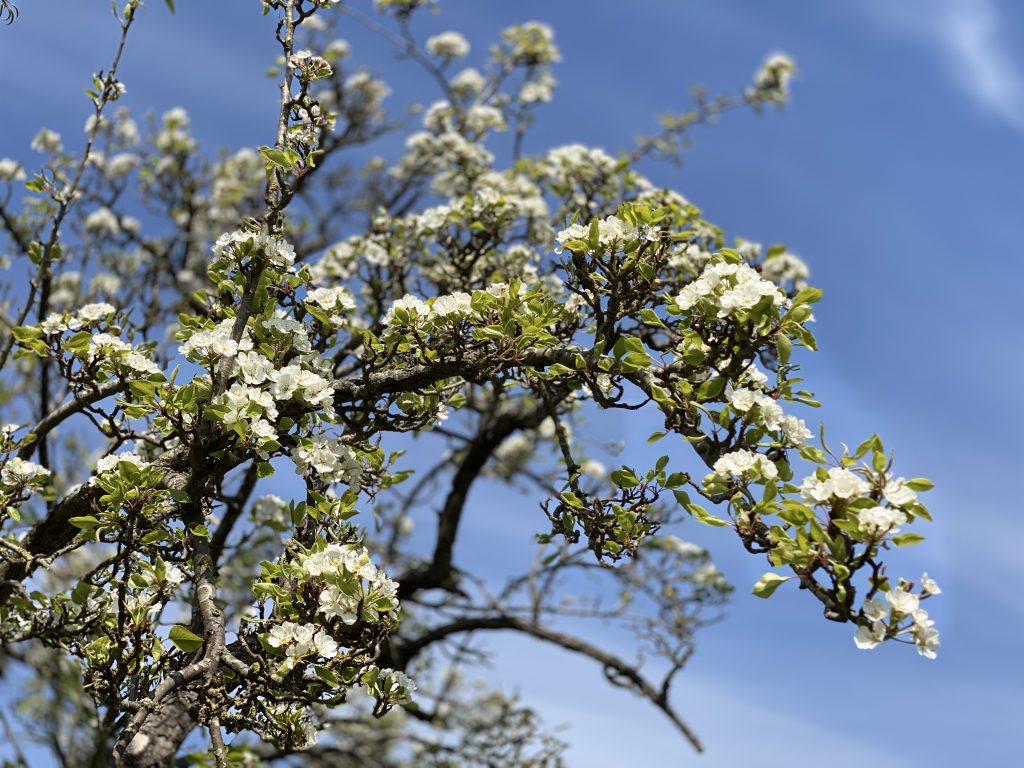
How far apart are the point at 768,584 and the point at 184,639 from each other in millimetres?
1842

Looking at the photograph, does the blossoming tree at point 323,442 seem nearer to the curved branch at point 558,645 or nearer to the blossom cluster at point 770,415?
the blossom cluster at point 770,415

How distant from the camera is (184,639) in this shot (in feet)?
8.99

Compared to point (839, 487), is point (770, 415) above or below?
above

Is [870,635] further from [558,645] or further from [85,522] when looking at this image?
[558,645]

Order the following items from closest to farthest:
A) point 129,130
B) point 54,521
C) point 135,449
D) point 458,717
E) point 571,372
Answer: point 571,372
point 54,521
point 135,449
point 129,130
point 458,717

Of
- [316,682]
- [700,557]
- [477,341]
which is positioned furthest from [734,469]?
[700,557]

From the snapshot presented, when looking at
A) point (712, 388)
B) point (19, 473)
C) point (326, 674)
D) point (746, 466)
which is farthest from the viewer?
point (19, 473)

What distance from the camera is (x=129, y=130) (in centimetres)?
875

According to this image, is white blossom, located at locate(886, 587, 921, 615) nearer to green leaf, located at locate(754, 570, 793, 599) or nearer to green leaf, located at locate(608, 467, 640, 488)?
green leaf, located at locate(754, 570, 793, 599)

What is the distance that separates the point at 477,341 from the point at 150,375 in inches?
53.0

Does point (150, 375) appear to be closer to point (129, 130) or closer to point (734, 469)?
point (734, 469)

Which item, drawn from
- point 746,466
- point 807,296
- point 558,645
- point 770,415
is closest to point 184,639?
point 746,466

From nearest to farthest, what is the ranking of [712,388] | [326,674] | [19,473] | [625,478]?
[326,674], [712,388], [625,478], [19,473]

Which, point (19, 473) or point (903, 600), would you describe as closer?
point (903, 600)
